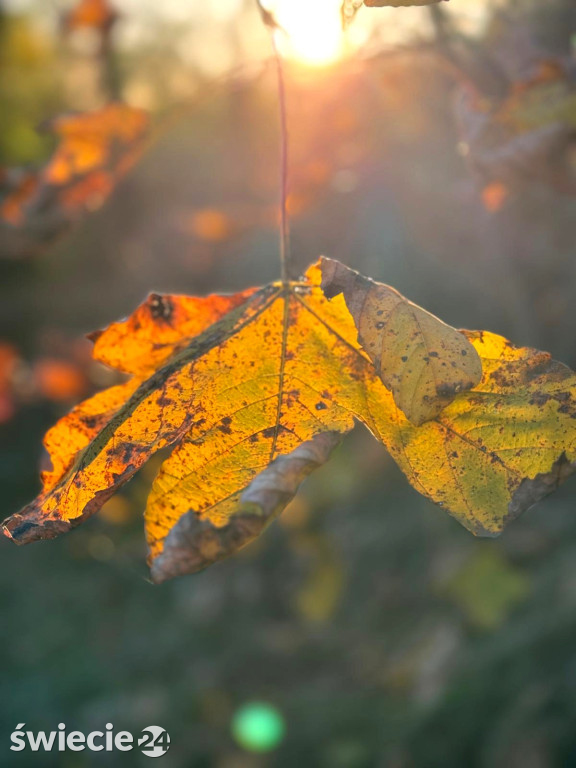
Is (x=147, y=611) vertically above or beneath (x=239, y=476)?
beneath

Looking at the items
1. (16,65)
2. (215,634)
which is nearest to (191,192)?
(215,634)

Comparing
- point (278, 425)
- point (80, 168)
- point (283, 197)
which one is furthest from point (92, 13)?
point (278, 425)

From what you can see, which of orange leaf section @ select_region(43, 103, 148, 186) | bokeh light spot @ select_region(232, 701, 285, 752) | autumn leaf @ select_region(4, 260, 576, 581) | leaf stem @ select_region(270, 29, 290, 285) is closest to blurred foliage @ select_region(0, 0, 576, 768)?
bokeh light spot @ select_region(232, 701, 285, 752)

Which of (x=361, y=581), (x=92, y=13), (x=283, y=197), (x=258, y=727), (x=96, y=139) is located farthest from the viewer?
(x=92, y=13)

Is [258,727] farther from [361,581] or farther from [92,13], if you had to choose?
[92,13]

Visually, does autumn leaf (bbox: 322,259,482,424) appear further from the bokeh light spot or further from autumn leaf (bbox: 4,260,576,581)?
the bokeh light spot

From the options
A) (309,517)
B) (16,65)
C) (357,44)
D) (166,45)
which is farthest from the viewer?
(16,65)

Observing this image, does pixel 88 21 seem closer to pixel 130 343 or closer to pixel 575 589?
pixel 130 343
